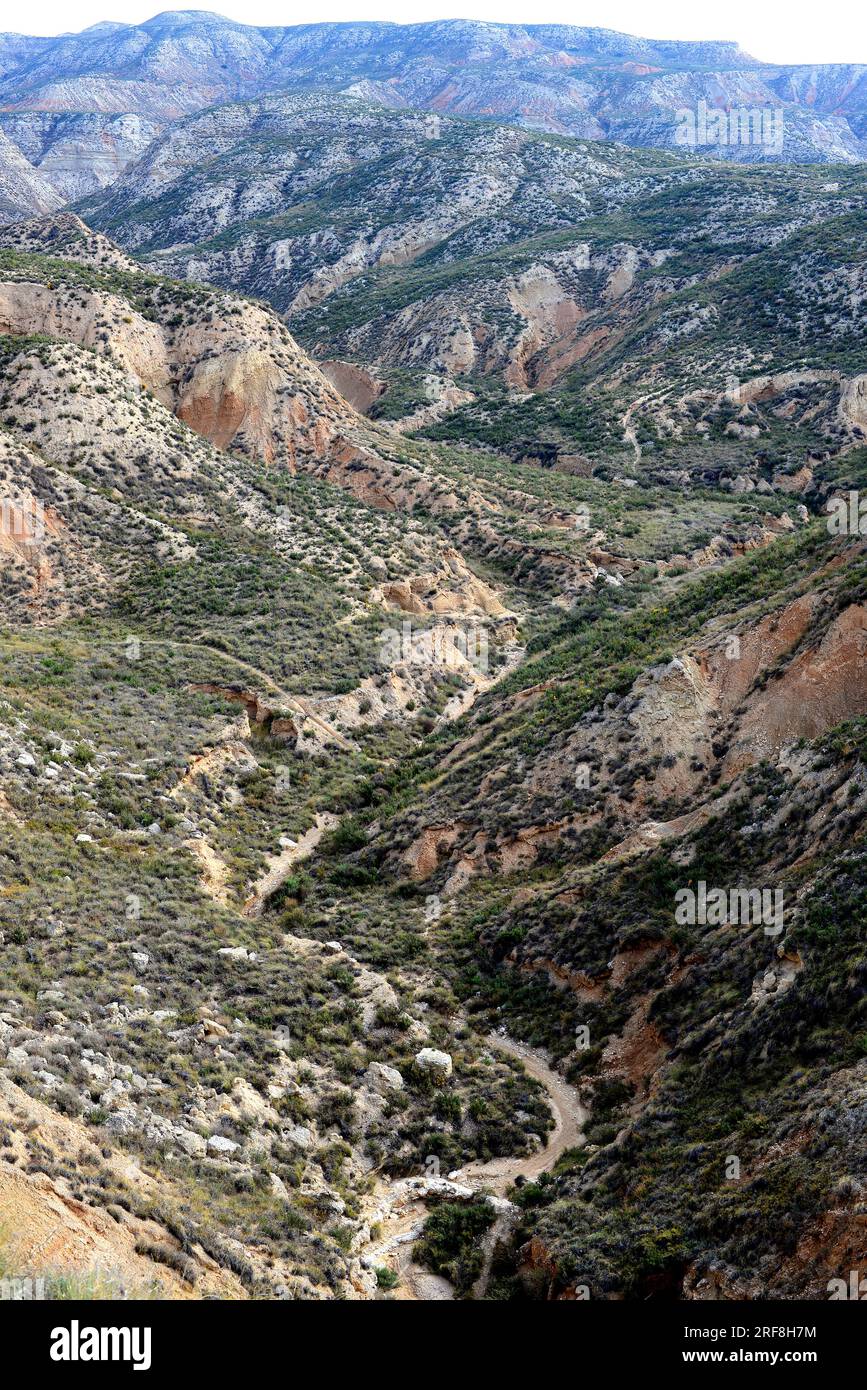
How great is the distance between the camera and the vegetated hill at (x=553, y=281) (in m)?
72.9

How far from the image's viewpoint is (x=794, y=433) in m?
69.5

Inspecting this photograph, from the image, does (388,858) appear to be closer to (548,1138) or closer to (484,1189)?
(548,1138)

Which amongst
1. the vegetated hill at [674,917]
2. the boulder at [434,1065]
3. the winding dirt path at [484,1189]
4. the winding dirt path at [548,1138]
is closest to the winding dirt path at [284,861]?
the vegetated hill at [674,917]

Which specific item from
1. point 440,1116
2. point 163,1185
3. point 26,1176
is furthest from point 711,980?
point 26,1176

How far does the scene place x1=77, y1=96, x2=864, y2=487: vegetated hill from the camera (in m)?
72.9

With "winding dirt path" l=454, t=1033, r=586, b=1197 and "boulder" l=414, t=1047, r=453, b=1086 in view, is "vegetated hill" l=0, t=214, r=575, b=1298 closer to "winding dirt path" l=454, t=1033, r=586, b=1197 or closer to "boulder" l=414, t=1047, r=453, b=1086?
"boulder" l=414, t=1047, r=453, b=1086

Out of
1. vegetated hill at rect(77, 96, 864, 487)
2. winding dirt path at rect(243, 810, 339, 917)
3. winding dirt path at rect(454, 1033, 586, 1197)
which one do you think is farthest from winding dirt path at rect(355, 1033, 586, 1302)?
vegetated hill at rect(77, 96, 864, 487)

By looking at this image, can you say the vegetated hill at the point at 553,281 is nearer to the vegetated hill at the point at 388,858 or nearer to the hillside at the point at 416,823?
the hillside at the point at 416,823

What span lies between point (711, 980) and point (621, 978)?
2.43m

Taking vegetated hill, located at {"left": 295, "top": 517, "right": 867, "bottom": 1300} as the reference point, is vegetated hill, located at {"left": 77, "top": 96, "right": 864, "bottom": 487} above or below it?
above

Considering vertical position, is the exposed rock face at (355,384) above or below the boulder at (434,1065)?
above

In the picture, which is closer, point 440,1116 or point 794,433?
point 440,1116
